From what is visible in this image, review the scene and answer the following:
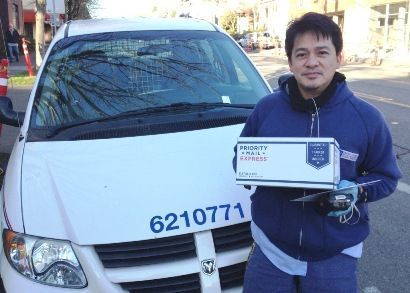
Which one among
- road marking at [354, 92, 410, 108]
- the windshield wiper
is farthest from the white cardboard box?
road marking at [354, 92, 410, 108]

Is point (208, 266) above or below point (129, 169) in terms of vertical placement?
below

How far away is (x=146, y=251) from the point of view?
7.27ft

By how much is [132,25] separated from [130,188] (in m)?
1.99

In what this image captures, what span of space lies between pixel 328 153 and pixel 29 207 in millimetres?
1503

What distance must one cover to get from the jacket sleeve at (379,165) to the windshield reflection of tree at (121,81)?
1699 millimetres

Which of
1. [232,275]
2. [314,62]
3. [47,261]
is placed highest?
[314,62]

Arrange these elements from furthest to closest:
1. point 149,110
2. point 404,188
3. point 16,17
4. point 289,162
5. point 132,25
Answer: point 16,17 → point 404,188 → point 132,25 → point 149,110 → point 289,162

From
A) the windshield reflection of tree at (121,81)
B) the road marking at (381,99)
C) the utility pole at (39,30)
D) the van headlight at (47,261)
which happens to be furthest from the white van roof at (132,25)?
the utility pole at (39,30)

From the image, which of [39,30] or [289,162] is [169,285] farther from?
[39,30]

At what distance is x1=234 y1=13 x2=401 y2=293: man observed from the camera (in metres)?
1.91

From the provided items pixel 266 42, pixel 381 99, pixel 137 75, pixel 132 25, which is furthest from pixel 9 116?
pixel 266 42

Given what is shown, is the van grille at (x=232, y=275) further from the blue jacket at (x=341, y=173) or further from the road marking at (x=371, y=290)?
the road marking at (x=371, y=290)

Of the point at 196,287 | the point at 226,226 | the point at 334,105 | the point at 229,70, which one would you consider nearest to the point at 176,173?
the point at 226,226

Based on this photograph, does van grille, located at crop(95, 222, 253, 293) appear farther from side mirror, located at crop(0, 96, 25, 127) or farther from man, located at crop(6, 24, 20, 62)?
man, located at crop(6, 24, 20, 62)
